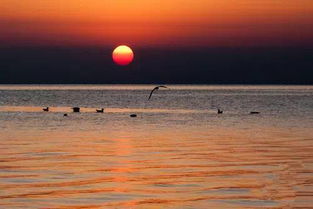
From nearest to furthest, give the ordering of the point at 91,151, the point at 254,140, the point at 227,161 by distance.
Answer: the point at 227,161, the point at 91,151, the point at 254,140

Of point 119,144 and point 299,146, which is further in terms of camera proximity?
point 119,144

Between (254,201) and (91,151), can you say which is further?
(91,151)

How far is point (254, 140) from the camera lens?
169 feet

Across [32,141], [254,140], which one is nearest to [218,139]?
[254,140]

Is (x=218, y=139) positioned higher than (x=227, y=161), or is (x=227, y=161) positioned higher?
(x=218, y=139)

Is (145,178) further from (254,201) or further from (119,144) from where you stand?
(119,144)

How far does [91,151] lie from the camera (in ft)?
138

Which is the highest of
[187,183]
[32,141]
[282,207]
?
[32,141]

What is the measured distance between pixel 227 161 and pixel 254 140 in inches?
610

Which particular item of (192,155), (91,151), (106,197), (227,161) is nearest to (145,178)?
(106,197)

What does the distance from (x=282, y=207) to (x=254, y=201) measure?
1.42m

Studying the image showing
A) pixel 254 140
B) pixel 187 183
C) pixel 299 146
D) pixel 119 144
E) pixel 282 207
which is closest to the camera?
pixel 282 207

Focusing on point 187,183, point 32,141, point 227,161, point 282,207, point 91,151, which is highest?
point 32,141

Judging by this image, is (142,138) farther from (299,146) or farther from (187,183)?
(187,183)
